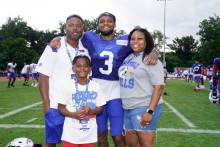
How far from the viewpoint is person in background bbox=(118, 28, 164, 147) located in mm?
3264

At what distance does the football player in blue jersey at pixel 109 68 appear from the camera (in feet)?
12.0

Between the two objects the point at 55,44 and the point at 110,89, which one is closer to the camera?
the point at 55,44

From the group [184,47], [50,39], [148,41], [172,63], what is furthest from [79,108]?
[184,47]

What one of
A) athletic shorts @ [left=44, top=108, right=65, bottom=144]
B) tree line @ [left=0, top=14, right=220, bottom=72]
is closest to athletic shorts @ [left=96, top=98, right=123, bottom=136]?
athletic shorts @ [left=44, top=108, right=65, bottom=144]

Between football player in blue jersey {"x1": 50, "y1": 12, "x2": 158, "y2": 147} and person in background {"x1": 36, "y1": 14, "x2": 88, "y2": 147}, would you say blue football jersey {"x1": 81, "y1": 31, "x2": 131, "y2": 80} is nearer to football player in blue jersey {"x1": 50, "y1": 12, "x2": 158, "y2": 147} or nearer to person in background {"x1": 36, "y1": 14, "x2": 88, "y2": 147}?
football player in blue jersey {"x1": 50, "y1": 12, "x2": 158, "y2": 147}

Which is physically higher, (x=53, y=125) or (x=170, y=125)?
(x=53, y=125)

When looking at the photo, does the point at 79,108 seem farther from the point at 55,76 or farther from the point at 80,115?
the point at 55,76

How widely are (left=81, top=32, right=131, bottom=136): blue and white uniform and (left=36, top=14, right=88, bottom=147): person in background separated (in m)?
0.35

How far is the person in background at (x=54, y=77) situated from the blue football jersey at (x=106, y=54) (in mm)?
321

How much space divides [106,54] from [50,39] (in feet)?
226

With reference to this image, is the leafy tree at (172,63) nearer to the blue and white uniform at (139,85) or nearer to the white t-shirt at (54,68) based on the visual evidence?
the blue and white uniform at (139,85)

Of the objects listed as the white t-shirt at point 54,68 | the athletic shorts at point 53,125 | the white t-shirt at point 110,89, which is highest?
the white t-shirt at point 54,68

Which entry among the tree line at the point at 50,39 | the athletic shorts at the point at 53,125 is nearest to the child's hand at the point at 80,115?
the athletic shorts at the point at 53,125

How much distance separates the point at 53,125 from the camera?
3.33m
